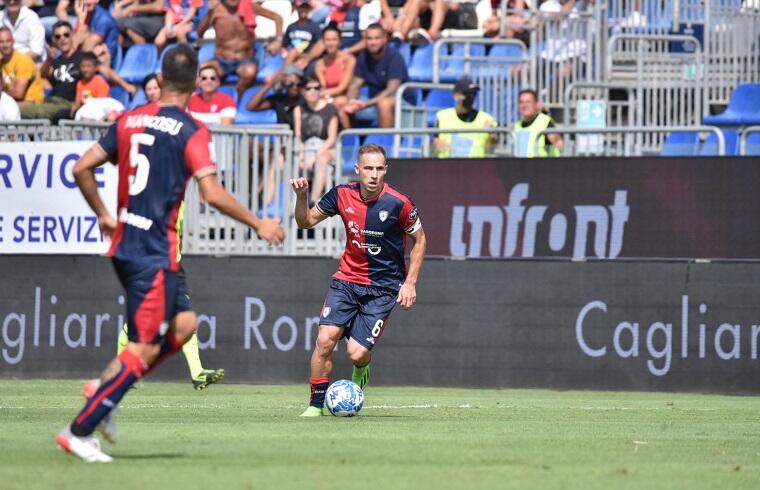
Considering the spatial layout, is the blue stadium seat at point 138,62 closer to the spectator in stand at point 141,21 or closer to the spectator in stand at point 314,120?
the spectator in stand at point 141,21

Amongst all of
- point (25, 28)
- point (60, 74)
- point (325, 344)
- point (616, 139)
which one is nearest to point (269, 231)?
point (325, 344)

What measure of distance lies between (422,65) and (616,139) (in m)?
5.30

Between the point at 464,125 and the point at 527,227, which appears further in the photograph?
the point at 464,125

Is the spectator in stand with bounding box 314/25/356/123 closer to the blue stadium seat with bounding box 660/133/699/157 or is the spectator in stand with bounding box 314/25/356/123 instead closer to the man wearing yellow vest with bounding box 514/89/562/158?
the man wearing yellow vest with bounding box 514/89/562/158

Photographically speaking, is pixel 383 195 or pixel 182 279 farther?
pixel 383 195

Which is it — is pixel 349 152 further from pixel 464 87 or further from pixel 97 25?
pixel 97 25

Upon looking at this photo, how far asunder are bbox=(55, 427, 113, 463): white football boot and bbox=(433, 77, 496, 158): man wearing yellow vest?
34.7 ft

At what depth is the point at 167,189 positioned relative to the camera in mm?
8555

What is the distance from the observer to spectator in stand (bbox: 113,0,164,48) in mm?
26562

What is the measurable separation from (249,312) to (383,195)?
5.56 metres

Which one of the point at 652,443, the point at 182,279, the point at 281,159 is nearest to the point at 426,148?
the point at 281,159

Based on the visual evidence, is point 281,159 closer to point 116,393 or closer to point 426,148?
point 426,148

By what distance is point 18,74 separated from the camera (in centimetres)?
2405

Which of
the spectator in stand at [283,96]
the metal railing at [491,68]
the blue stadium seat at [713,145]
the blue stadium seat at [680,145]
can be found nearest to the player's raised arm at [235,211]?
the blue stadium seat at [713,145]
